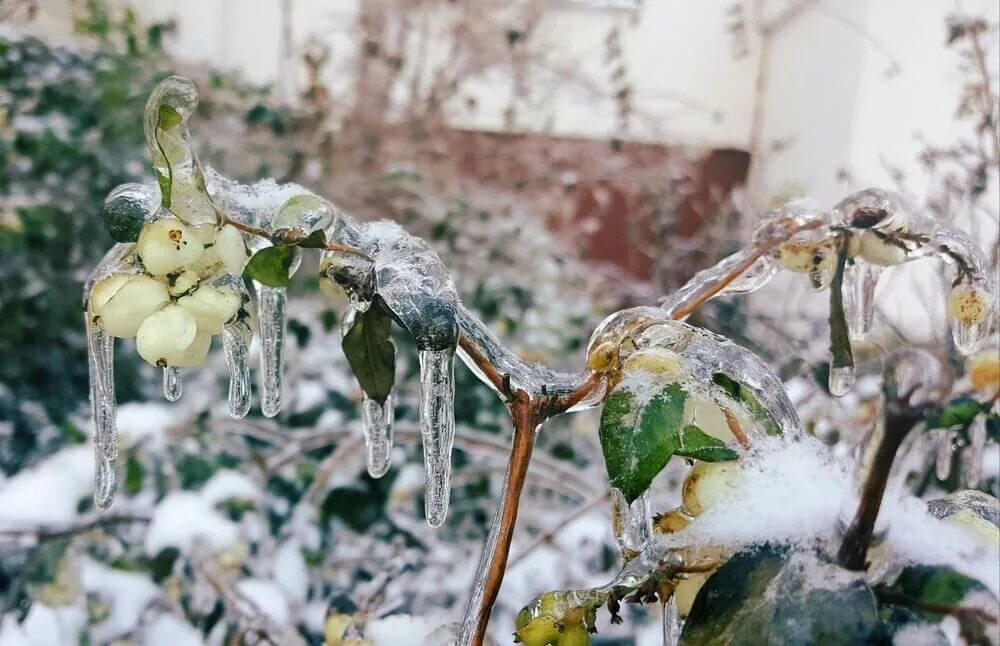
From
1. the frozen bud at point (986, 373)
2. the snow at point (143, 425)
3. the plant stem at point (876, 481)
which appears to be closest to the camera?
the plant stem at point (876, 481)

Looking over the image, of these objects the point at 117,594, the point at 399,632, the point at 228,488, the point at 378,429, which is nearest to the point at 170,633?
the point at 117,594

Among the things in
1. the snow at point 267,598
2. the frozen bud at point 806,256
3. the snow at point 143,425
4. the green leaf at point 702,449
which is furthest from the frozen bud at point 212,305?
the snow at point 143,425

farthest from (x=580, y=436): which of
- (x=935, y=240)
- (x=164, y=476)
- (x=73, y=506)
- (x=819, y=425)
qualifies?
(x=935, y=240)

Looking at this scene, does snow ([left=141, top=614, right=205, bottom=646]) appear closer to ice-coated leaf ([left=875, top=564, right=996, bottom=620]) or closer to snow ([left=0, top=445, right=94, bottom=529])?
Answer: snow ([left=0, top=445, right=94, bottom=529])

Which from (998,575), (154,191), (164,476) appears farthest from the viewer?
(164,476)

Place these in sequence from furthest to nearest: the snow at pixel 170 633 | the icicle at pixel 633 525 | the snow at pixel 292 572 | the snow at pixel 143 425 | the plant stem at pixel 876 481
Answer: the snow at pixel 143 425 → the snow at pixel 292 572 → the snow at pixel 170 633 → the icicle at pixel 633 525 → the plant stem at pixel 876 481

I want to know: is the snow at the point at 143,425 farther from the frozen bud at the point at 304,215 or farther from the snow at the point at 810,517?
the snow at the point at 810,517

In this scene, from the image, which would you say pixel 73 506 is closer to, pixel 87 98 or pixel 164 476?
pixel 164 476
